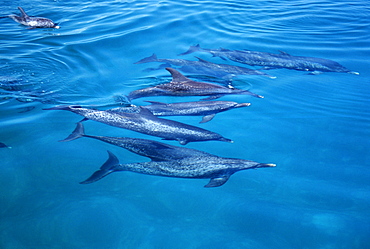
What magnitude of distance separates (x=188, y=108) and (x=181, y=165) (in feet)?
6.53

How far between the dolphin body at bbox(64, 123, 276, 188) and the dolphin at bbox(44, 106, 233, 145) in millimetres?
485

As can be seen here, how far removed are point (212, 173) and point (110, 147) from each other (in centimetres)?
204

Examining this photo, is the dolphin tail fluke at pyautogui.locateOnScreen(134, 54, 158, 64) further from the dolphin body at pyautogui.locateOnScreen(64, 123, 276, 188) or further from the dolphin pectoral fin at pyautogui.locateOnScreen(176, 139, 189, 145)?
the dolphin body at pyautogui.locateOnScreen(64, 123, 276, 188)

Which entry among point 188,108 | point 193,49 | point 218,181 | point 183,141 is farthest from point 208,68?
point 218,181

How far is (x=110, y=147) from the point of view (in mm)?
6074

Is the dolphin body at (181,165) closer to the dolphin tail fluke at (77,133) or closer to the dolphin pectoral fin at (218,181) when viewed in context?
the dolphin pectoral fin at (218,181)

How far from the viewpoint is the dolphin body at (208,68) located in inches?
356

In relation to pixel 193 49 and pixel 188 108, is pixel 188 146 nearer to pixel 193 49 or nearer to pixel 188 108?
pixel 188 108

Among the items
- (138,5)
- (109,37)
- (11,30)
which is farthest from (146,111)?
(138,5)

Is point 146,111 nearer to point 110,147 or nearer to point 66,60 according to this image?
point 110,147

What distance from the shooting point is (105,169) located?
5.32 m

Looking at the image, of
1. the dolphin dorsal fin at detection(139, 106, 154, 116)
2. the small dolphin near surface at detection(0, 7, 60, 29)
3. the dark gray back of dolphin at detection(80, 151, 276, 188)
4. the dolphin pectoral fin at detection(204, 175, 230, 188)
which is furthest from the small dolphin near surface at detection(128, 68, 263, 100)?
the small dolphin near surface at detection(0, 7, 60, 29)

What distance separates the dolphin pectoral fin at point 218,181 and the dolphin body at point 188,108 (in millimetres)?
1824

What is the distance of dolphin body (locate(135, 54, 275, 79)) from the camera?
29.7ft
